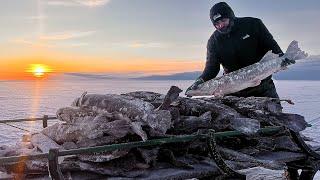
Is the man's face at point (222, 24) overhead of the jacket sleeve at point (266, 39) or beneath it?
overhead

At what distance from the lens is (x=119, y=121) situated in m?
4.86

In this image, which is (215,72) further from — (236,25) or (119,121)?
(119,121)

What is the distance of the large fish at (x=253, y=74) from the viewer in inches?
247

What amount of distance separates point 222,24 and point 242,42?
0.50m

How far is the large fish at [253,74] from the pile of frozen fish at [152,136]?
0.31 metres

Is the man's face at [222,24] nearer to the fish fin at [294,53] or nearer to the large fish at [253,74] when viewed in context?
the large fish at [253,74]

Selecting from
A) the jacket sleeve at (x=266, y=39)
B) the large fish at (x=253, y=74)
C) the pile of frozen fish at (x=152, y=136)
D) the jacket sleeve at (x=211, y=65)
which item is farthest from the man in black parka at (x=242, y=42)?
the pile of frozen fish at (x=152, y=136)

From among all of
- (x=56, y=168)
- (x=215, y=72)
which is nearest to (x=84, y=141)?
(x=56, y=168)

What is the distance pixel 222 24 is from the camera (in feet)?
24.3

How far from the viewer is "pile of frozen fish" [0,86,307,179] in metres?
4.61

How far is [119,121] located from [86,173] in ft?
2.20

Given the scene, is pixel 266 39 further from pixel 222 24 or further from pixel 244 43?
pixel 222 24

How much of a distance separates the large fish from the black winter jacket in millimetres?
1007

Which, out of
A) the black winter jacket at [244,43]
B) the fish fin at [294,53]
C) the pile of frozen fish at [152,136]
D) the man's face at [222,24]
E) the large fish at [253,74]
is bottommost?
the pile of frozen fish at [152,136]
